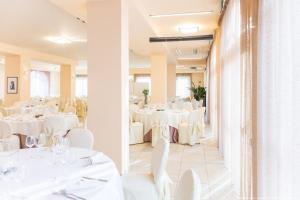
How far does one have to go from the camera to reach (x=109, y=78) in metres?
4.50

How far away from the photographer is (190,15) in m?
6.02

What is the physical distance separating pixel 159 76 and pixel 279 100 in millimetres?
9296

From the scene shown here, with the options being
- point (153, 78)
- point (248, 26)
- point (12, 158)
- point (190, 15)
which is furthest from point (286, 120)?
point (153, 78)

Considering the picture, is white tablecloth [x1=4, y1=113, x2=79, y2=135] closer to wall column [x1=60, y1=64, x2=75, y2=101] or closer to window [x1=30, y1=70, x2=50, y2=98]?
wall column [x1=60, y1=64, x2=75, y2=101]

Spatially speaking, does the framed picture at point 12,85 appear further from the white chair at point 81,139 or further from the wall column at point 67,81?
the white chair at point 81,139

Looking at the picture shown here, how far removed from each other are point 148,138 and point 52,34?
4219 mm

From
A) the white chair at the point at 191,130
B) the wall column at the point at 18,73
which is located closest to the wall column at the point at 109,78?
the white chair at the point at 191,130

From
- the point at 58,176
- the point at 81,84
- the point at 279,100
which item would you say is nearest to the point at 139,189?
the point at 58,176

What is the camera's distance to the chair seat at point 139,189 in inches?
103

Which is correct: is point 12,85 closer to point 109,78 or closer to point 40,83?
point 109,78

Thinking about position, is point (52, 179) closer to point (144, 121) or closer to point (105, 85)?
point (105, 85)

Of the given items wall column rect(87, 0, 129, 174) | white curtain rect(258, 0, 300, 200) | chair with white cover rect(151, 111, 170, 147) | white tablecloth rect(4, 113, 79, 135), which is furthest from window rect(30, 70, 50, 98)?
white curtain rect(258, 0, 300, 200)

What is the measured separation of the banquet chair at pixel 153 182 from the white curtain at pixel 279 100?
3.03 feet

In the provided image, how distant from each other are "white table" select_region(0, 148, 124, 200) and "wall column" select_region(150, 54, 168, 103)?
342 inches
